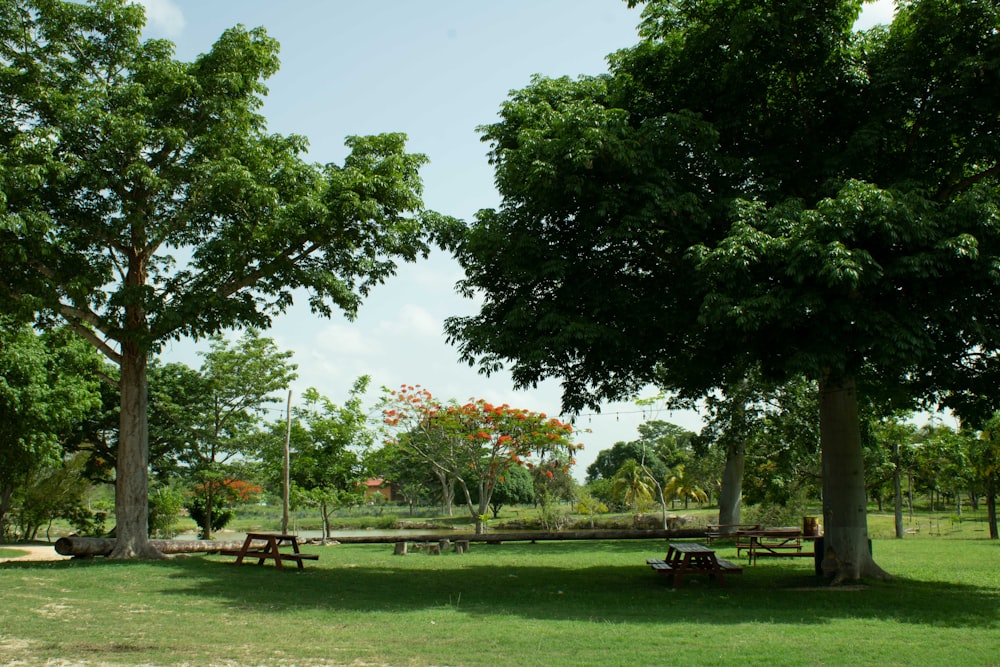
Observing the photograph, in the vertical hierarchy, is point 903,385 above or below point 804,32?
below

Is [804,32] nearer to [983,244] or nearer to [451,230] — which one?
[983,244]

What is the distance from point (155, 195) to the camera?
1733cm

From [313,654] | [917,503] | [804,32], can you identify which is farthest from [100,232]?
[917,503]

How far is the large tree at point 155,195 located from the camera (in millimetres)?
15797

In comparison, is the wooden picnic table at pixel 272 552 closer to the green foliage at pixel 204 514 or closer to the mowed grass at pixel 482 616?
the mowed grass at pixel 482 616

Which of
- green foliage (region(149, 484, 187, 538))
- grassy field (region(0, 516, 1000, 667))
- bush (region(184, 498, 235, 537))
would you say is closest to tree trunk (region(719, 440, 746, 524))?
grassy field (region(0, 516, 1000, 667))

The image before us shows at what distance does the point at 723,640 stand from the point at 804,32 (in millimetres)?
9762

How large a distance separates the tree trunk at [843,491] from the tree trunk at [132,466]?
14.5 m

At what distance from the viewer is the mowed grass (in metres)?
7.23

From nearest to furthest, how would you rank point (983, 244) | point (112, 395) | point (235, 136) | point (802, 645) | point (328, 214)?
point (802, 645) < point (983, 244) < point (328, 214) < point (235, 136) < point (112, 395)

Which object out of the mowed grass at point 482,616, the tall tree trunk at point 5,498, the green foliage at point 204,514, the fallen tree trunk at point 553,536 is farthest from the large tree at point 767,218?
the tall tree trunk at point 5,498

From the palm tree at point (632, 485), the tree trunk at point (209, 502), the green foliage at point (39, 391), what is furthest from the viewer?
the palm tree at point (632, 485)

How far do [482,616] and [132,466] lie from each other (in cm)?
1125

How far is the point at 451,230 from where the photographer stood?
50.5 feet
